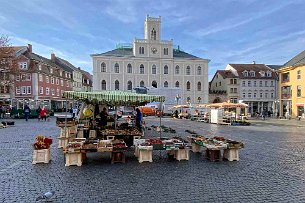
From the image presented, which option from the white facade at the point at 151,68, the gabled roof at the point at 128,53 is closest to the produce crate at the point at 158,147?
the white facade at the point at 151,68

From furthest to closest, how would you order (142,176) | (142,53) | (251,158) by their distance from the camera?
(142,53) < (251,158) < (142,176)

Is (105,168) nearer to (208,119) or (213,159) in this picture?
(213,159)

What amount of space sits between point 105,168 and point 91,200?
10.1 ft

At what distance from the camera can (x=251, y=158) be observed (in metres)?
11.1

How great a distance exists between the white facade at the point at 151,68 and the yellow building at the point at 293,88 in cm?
2138

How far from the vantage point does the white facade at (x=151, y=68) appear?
6919 centimetres

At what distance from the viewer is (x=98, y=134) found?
1572 cm

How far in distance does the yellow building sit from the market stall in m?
40.8

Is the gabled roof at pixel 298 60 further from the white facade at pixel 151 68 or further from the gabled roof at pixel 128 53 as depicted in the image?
the gabled roof at pixel 128 53

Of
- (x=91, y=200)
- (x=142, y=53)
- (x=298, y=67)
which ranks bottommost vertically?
(x=91, y=200)

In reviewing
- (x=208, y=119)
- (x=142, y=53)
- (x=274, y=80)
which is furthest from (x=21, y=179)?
(x=274, y=80)

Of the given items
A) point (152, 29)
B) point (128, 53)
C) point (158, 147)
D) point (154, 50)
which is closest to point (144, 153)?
point (158, 147)

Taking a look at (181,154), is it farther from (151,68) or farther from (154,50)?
(154,50)

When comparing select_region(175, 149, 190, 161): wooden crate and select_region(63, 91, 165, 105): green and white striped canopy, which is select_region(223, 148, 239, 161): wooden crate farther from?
select_region(63, 91, 165, 105): green and white striped canopy
